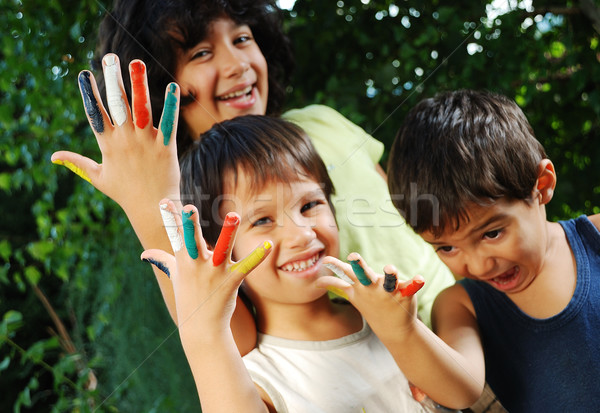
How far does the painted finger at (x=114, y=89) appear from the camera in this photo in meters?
0.76

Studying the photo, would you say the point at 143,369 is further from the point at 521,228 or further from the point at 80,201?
the point at 521,228

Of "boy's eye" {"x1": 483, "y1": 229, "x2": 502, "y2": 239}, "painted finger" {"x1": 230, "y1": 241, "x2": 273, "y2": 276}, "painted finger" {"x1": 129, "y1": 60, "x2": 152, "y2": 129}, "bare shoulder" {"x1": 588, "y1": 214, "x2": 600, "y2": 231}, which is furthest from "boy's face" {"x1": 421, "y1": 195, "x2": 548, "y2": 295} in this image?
"painted finger" {"x1": 129, "y1": 60, "x2": 152, "y2": 129}

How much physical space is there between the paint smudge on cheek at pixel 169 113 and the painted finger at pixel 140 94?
0.02 metres

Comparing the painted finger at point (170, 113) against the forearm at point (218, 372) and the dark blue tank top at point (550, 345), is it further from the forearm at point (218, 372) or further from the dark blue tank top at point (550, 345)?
the dark blue tank top at point (550, 345)

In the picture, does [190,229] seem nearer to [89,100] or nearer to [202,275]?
[202,275]

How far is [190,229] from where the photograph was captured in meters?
0.66

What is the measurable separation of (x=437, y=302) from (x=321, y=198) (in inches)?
10.7

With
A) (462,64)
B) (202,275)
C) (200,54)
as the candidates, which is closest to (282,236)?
(202,275)

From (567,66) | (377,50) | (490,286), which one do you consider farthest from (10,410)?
(567,66)

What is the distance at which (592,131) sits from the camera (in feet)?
5.51

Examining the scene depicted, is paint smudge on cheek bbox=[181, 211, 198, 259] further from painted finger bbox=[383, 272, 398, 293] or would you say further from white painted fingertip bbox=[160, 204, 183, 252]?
painted finger bbox=[383, 272, 398, 293]

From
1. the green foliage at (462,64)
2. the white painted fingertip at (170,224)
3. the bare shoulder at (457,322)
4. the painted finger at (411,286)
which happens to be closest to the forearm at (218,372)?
the white painted fingertip at (170,224)

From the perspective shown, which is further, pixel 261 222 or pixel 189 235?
pixel 261 222

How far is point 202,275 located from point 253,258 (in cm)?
6
